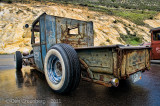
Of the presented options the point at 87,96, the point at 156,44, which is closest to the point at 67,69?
the point at 87,96

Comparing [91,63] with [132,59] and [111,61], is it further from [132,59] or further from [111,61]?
[132,59]

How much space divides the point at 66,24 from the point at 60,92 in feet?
7.58

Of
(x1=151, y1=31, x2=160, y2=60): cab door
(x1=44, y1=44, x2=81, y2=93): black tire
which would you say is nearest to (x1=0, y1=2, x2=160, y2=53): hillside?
(x1=151, y1=31, x2=160, y2=60): cab door

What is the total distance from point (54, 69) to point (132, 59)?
5.82ft

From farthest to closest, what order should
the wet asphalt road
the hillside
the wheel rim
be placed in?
the hillside → the wheel rim → the wet asphalt road

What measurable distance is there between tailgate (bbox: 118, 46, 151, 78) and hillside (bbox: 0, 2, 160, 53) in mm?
17019

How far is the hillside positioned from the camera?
61.8ft

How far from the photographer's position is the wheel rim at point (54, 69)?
9.54ft

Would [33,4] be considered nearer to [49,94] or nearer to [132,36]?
[132,36]

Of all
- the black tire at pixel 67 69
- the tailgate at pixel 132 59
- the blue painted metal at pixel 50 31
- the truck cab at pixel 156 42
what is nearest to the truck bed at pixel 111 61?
the tailgate at pixel 132 59

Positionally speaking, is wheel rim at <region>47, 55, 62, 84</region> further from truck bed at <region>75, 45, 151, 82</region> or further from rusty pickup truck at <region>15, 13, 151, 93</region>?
truck bed at <region>75, 45, 151, 82</region>

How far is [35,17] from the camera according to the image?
22953mm

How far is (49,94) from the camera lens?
2770 millimetres

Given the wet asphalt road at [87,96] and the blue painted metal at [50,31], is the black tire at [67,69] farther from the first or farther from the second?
the blue painted metal at [50,31]
